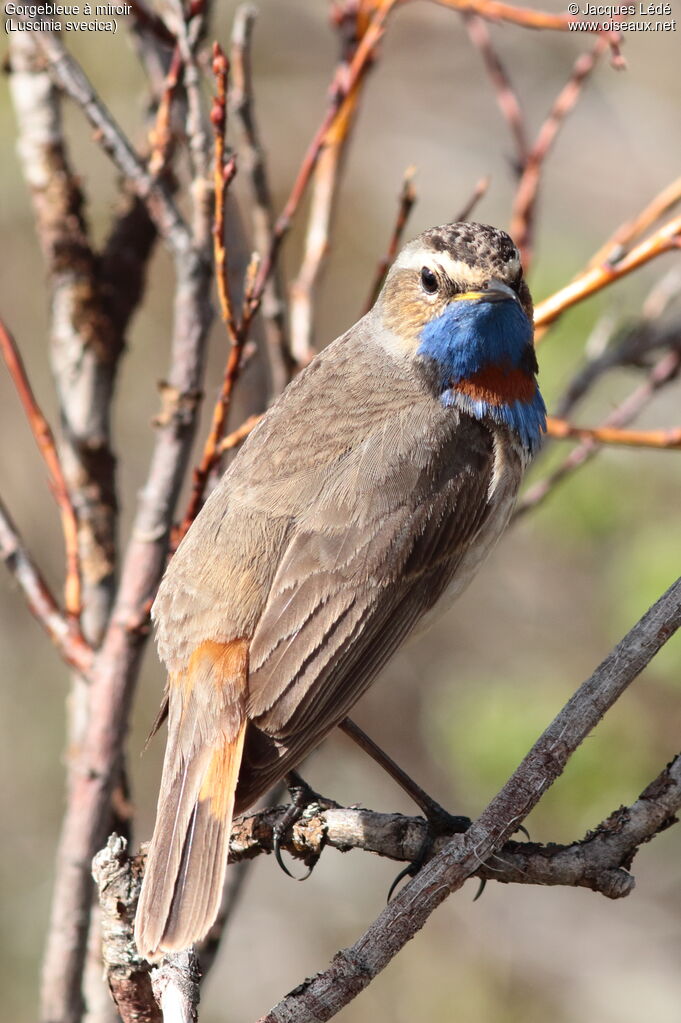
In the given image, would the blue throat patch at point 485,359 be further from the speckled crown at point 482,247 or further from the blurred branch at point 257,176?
the blurred branch at point 257,176

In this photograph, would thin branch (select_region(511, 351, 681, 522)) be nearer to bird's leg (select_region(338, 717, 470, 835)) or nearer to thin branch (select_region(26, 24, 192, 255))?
bird's leg (select_region(338, 717, 470, 835))

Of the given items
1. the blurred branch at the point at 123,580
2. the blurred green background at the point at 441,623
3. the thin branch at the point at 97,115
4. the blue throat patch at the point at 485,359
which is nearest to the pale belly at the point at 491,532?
the blue throat patch at the point at 485,359

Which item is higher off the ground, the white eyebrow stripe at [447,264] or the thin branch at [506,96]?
the thin branch at [506,96]

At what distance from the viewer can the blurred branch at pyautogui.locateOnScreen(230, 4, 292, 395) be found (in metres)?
4.13

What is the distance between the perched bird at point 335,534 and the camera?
352cm

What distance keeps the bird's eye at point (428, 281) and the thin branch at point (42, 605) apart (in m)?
1.54

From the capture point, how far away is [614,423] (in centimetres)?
488

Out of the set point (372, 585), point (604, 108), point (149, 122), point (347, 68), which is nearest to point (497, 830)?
point (372, 585)

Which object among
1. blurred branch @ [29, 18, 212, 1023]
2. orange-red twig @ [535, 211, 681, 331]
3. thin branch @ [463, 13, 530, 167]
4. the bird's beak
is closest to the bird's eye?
the bird's beak

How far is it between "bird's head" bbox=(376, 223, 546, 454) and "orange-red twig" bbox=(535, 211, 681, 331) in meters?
0.14

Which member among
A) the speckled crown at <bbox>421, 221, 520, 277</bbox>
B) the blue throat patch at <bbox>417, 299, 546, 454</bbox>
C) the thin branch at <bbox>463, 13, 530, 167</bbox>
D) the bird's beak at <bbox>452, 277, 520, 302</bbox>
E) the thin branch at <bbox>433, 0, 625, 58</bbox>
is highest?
the thin branch at <bbox>433, 0, 625, 58</bbox>

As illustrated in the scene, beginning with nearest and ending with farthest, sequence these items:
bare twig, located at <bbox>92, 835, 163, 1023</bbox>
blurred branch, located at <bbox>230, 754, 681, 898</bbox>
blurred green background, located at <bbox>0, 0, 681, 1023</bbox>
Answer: blurred branch, located at <bbox>230, 754, 681, 898</bbox> < bare twig, located at <bbox>92, 835, 163, 1023</bbox> < blurred green background, located at <bbox>0, 0, 681, 1023</bbox>

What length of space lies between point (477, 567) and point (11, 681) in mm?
5006

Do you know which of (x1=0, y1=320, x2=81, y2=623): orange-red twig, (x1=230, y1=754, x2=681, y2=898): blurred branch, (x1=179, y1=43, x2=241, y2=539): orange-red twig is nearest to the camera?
(x1=230, y1=754, x2=681, y2=898): blurred branch
